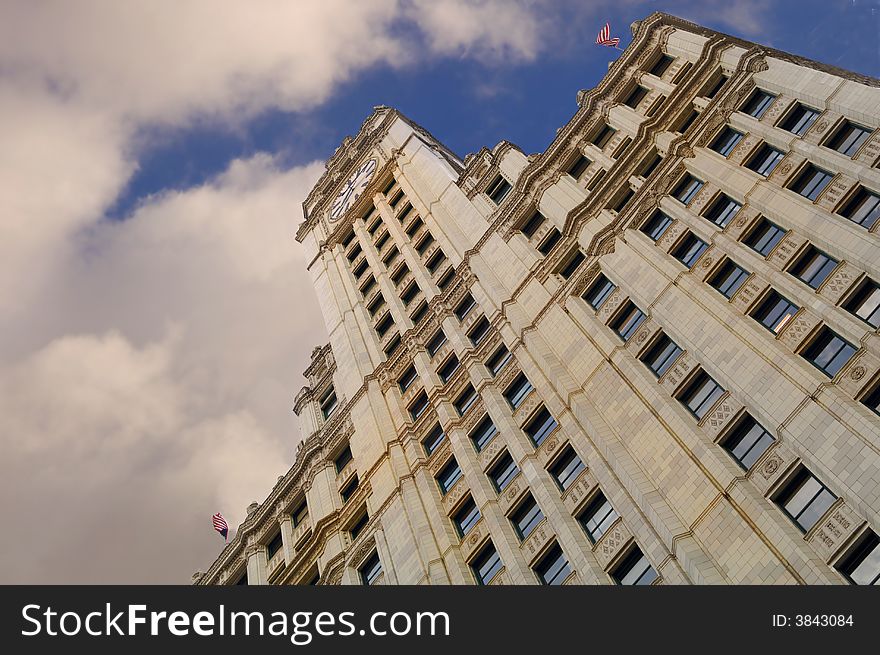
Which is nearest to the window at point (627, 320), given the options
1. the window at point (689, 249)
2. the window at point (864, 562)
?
the window at point (689, 249)

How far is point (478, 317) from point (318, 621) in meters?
25.8

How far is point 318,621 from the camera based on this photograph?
2103 cm

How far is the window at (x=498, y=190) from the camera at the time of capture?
5373 cm

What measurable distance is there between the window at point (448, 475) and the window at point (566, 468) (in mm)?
5713

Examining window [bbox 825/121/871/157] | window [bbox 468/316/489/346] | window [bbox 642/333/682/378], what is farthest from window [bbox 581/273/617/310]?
window [bbox 825/121/871/157]

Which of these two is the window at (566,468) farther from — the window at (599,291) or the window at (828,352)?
the window at (828,352)

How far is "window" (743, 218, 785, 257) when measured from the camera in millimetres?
33562

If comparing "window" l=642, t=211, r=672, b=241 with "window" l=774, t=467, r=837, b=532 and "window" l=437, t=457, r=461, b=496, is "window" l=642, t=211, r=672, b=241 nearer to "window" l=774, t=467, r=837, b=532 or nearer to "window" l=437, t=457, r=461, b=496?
Answer: "window" l=437, t=457, r=461, b=496

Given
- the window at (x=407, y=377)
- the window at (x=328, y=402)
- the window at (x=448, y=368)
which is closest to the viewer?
the window at (x=448, y=368)

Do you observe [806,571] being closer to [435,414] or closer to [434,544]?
[434,544]

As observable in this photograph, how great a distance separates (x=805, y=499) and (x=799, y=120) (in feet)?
58.1

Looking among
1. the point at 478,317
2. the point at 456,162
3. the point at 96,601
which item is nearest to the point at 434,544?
the point at 478,317

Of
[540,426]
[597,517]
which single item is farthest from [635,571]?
[540,426]

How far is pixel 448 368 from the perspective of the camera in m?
45.5
